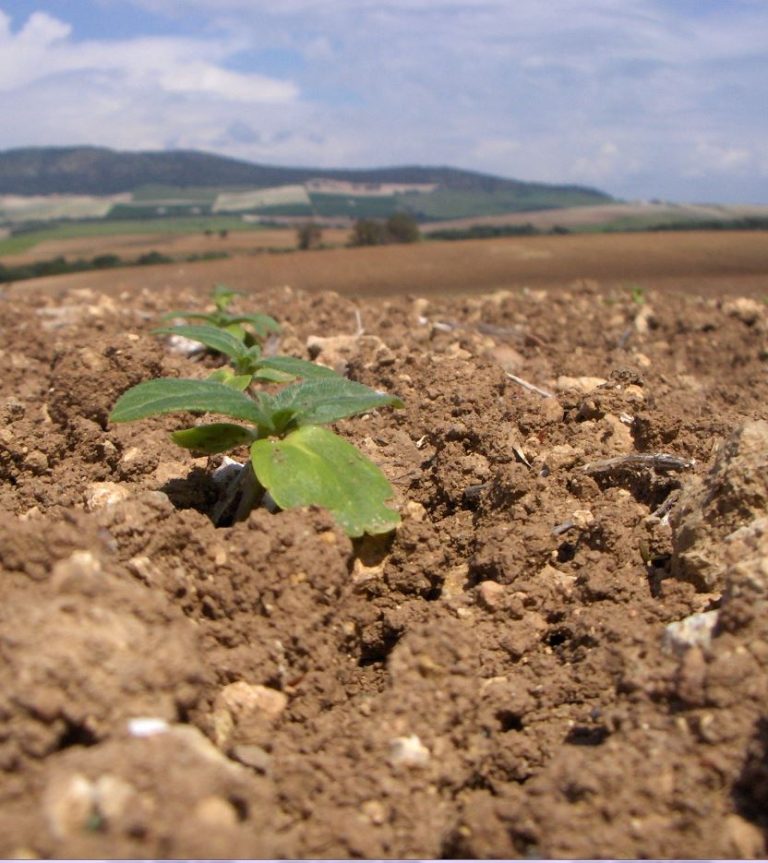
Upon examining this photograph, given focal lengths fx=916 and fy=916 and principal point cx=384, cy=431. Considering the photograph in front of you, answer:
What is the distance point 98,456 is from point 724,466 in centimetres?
151

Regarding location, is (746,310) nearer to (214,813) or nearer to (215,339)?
(215,339)

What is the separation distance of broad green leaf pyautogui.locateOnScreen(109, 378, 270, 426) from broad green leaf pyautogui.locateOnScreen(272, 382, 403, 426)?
0.24ft

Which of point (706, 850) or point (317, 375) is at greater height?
point (317, 375)

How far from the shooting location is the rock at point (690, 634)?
127 centimetres

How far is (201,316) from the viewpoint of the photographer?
345cm

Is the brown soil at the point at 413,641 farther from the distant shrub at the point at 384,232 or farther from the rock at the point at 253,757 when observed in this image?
the distant shrub at the point at 384,232

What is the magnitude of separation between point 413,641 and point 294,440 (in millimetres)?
611

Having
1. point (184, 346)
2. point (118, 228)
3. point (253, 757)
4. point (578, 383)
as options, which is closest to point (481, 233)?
point (184, 346)

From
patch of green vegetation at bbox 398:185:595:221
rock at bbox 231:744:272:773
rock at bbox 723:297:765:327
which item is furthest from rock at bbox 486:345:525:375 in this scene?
patch of green vegetation at bbox 398:185:595:221

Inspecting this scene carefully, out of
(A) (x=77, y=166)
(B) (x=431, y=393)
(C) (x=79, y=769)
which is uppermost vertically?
(A) (x=77, y=166)

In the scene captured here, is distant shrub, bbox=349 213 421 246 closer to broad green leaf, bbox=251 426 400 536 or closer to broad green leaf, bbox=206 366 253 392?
broad green leaf, bbox=206 366 253 392

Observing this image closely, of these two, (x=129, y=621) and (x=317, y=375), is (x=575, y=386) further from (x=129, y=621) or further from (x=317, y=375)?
(x=129, y=621)

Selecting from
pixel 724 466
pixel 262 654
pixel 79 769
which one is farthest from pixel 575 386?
pixel 79 769

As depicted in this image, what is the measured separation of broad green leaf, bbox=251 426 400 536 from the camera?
1636 mm
